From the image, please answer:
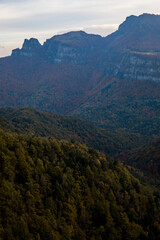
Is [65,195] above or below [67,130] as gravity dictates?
above

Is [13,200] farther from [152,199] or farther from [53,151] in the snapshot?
[152,199]

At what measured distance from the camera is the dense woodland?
134ft

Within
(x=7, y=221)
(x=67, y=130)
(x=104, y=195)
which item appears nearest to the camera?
(x=7, y=221)

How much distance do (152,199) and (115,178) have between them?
12350 mm

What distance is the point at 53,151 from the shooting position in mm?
63500

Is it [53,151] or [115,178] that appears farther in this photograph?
[115,178]

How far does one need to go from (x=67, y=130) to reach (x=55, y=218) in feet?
464

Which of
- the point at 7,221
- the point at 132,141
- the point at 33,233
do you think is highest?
the point at 7,221

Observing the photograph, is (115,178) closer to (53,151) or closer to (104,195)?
(104,195)

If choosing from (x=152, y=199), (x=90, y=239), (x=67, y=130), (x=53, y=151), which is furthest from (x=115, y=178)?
(x=67, y=130)

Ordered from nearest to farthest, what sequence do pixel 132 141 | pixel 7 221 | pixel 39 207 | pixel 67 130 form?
1. pixel 7 221
2. pixel 39 207
3. pixel 67 130
4. pixel 132 141

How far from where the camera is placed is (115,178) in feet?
236

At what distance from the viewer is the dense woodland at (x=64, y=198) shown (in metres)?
40.9

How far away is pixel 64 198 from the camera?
50.7 m
